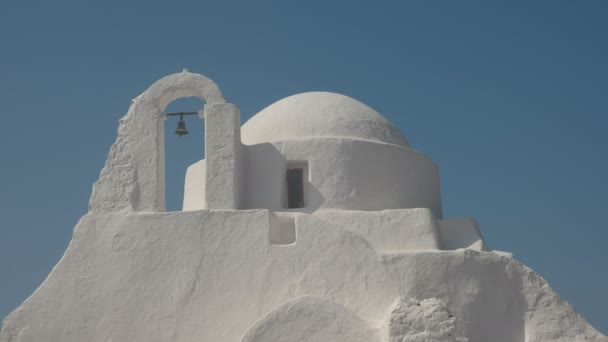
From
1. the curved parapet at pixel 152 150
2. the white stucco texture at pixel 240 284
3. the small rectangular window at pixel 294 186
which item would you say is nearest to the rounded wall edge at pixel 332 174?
the small rectangular window at pixel 294 186

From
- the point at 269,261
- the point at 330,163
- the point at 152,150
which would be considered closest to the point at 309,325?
the point at 269,261

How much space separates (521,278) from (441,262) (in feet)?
4.94

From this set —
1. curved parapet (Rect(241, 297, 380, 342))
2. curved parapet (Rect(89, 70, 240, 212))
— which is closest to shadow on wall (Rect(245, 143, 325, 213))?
curved parapet (Rect(89, 70, 240, 212))

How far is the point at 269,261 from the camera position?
14.4 metres

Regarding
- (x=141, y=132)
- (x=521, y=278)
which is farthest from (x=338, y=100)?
(x=521, y=278)

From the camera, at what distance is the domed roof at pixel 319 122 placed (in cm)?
1673

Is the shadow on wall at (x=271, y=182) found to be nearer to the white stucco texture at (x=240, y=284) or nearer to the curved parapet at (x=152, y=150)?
the curved parapet at (x=152, y=150)

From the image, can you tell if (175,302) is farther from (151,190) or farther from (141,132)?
(141,132)

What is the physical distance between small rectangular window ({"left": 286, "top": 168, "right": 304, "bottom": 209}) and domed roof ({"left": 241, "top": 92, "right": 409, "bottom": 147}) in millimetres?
773

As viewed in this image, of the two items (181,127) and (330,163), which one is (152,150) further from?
(330,163)

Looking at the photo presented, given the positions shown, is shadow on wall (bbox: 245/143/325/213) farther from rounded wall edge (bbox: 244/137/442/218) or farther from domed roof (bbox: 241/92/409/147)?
domed roof (bbox: 241/92/409/147)

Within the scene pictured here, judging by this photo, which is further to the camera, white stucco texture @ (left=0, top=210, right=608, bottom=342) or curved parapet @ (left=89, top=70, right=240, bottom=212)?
curved parapet @ (left=89, top=70, right=240, bottom=212)

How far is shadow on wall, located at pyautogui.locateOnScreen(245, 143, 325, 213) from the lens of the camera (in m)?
15.9

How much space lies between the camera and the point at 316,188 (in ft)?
52.1
